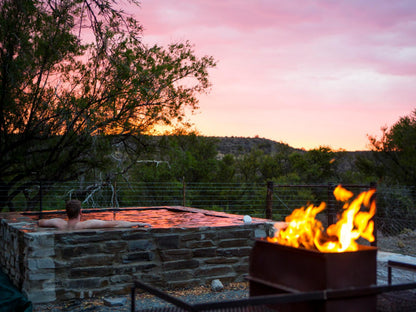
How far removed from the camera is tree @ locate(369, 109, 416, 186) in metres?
17.5

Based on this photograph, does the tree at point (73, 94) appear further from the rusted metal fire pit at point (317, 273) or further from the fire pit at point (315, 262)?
the rusted metal fire pit at point (317, 273)

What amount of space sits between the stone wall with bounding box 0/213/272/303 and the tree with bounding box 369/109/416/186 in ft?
41.4

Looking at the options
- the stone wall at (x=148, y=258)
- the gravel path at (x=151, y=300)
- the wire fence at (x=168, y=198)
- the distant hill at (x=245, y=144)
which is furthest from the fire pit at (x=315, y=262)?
the distant hill at (x=245, y=144)

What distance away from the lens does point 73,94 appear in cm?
1123

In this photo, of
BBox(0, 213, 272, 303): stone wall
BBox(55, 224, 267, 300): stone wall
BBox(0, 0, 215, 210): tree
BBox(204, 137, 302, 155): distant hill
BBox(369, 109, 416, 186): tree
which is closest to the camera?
BBox(0, 213, 272, 303): stone wall

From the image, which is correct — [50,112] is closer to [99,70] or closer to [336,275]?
[99,70]

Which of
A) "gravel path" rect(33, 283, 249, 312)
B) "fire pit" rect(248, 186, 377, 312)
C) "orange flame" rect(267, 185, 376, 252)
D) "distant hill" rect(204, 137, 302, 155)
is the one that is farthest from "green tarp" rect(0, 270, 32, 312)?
"distant hill" rect(204, 137, 302, 155)

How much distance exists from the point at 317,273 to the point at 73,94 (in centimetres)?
923

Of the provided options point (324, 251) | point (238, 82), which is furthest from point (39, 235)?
point (238, 82)

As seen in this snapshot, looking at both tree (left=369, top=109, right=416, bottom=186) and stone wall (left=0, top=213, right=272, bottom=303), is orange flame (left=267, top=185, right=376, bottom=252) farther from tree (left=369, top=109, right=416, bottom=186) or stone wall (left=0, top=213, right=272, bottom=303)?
tree (left=369, top=109, right=416, bottom=186)

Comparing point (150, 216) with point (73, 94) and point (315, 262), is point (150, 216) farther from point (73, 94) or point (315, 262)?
point (315, 262)

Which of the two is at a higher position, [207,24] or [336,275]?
[207,24]

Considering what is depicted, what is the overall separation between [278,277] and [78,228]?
3329 millimetres

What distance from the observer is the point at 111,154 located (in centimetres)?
1209
